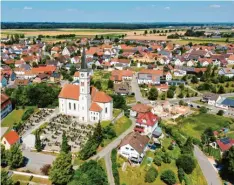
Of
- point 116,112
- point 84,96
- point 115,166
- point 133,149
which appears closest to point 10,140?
point 84,96

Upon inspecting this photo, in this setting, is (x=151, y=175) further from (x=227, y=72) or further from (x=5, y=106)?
(x=227, y=72)

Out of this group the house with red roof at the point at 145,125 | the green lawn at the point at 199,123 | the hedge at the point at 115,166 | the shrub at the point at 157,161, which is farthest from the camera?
the green lawn at the point at 199,123

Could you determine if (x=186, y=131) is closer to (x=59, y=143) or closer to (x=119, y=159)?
(x=119, y=159)

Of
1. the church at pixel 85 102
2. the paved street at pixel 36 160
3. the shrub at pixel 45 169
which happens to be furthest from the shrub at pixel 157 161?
the church at pixel 85 102

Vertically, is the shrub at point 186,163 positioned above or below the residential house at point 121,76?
below

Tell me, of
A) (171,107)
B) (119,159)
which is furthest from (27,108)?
(171,107)

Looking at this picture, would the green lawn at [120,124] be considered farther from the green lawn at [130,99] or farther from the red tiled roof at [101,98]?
the green lawn at [130,99]

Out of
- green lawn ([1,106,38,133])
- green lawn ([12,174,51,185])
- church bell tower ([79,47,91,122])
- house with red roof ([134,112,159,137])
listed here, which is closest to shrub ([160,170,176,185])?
house with red roof ([134,112,159,137])
